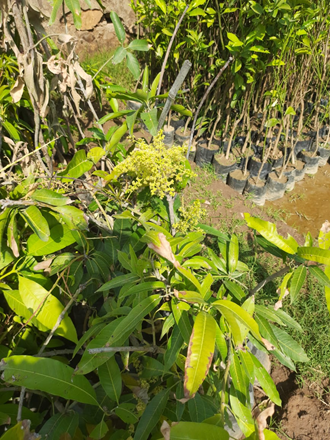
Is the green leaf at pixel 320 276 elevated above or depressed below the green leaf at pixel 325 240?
below

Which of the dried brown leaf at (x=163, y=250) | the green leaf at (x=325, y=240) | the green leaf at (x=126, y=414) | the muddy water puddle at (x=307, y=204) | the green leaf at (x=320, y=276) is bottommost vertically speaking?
the muddy water puddle at (x=307, y=204)

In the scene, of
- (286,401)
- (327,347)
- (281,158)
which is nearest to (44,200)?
(286,401)

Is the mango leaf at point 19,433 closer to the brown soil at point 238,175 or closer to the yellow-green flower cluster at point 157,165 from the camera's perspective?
the yellow-green flower cluster at point 157,165

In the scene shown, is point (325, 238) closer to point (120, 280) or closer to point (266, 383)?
point (266, 383)

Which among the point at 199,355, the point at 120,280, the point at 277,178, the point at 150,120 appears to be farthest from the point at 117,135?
the point at 277,178

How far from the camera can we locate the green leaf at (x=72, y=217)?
1.03 metres

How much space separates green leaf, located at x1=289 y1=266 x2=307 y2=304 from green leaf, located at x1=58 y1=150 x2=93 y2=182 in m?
0.90

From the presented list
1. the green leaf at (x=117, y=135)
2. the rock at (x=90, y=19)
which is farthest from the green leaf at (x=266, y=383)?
the rock at (x=90, y=19)

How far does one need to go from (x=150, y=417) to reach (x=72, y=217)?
0.64m

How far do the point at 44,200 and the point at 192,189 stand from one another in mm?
2103

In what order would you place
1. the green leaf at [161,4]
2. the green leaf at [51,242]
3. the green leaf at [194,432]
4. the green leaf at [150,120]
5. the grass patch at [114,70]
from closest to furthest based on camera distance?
the green leaf at [194,432] < the green leaf at [51,242] < the green leaf at [150,120] < the green leaf at [161,4] < the grass patch at [114,70]

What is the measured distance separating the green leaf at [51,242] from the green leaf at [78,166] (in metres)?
0.29

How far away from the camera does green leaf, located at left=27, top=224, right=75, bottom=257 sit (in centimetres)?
110

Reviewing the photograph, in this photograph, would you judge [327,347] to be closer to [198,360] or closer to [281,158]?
[198,360]
